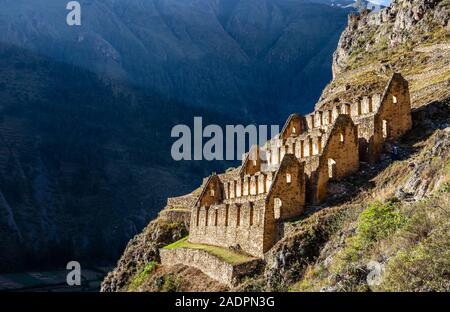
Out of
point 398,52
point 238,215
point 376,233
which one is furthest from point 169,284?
point 398,52

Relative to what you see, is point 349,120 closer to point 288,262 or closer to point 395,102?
point 395,102

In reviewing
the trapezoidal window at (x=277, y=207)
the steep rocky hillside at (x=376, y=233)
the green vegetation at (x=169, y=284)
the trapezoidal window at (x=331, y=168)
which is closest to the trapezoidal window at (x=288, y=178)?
the trapezoidal window at (x=277, y=207)

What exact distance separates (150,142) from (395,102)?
534 ft

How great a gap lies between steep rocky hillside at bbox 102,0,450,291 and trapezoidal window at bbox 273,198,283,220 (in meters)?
1.19

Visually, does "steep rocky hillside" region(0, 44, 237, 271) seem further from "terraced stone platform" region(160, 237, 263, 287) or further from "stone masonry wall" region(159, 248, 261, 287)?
"terraced stone platform" region(160, 237, 263, 287)

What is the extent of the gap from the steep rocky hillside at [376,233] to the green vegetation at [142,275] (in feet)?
0.33

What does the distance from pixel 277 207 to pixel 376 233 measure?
10800 mm

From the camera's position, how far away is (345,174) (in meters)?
29.2

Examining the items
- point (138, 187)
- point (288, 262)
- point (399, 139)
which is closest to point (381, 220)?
point (288, 262)

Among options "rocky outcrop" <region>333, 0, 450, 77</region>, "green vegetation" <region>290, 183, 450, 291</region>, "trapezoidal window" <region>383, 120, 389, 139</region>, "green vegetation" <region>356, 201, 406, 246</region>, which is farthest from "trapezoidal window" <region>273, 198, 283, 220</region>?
"rocky outcrop" <region>333, 0, 450, 77</region>

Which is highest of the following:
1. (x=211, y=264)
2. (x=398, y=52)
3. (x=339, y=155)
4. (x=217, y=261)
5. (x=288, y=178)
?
(x=398, y=52)

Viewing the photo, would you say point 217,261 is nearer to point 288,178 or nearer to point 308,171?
point 288,178

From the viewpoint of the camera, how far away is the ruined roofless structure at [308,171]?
92.1 feet

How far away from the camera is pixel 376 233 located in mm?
17438
